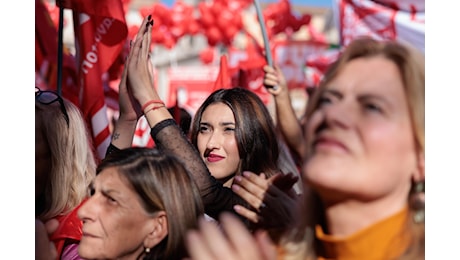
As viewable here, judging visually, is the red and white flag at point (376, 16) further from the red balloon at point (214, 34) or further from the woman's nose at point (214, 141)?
the red balloon at point (214, 34)

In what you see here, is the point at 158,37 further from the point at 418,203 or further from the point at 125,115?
the point at 418,203

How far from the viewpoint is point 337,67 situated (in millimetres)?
1208

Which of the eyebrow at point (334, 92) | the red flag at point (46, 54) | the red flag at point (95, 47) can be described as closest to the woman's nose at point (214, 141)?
the red flag at point (95, 47)

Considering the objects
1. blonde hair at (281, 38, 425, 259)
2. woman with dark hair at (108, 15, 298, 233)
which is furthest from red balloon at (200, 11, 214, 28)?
blonde hair at (281, 38, 425, 259)

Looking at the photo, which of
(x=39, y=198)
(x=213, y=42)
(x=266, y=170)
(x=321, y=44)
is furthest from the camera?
A: (x=321, y=44)

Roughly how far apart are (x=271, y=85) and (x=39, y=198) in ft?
3.21

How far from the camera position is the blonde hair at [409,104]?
3.66 ft

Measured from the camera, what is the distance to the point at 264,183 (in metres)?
1.47

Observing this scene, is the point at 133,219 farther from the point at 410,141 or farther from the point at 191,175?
the point at 410,141

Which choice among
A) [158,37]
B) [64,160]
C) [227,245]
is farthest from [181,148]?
[158,37]

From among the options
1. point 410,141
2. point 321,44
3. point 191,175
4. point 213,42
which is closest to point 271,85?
point 191,175

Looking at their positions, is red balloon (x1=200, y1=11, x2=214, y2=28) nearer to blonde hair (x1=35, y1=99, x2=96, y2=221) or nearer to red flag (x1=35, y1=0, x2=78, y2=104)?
red flag (x1=35, y1=0, x2=78, y2=104)

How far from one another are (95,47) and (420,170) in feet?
6.07

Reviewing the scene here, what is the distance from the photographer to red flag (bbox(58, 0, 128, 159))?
8.21 feet
